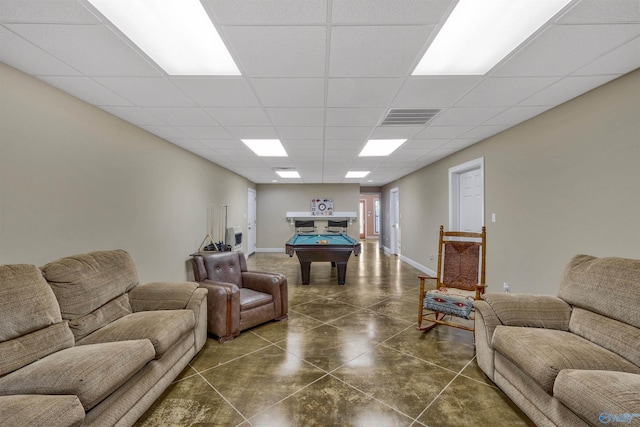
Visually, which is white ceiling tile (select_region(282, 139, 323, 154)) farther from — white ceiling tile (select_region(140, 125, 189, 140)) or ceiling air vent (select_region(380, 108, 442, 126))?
white ceiling tile (select_region(140, 125, 189, 140))

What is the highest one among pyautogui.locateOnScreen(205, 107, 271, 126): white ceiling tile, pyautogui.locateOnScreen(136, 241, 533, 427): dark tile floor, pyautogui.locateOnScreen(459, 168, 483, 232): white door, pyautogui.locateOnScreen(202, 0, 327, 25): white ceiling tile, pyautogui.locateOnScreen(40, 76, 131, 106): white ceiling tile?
pyautogui.locateOnScreen(202, 0, 327, 25): white ceiling tile

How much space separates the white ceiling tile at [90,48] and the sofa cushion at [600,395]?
128 inches

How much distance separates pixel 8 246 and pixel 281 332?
241cm

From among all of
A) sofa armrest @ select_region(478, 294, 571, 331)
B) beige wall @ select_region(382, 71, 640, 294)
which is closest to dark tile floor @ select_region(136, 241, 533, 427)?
sofa armrest @ select_region(478, 294, 571, 331)

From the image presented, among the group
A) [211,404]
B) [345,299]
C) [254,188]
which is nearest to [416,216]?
[345,299]

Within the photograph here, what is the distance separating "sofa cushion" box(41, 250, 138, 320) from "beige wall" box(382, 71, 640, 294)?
425 cm

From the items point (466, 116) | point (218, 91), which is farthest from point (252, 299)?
point (466, 116)

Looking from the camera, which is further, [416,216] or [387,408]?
[416,216]

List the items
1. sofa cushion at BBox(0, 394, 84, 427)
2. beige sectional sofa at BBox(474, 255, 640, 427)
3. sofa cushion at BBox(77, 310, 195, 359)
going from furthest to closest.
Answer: sofa cushion at BBox(77, 310, 195, 359)
beige sectional sofa at BBox(474, 255, 640, 427)
sofa cushion at BBox(0, 394, 84, 427)

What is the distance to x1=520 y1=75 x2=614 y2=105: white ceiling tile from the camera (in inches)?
85.4

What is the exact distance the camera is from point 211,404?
1851 millimetres

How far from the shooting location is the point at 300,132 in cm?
349

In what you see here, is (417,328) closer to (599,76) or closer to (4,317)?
(599,76)

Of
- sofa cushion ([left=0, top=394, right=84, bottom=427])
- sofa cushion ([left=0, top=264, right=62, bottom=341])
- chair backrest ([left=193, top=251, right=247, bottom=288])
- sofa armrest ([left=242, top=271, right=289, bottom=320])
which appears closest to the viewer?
sofa cushion ([left=0, top=394, right=84, bottom=427])
